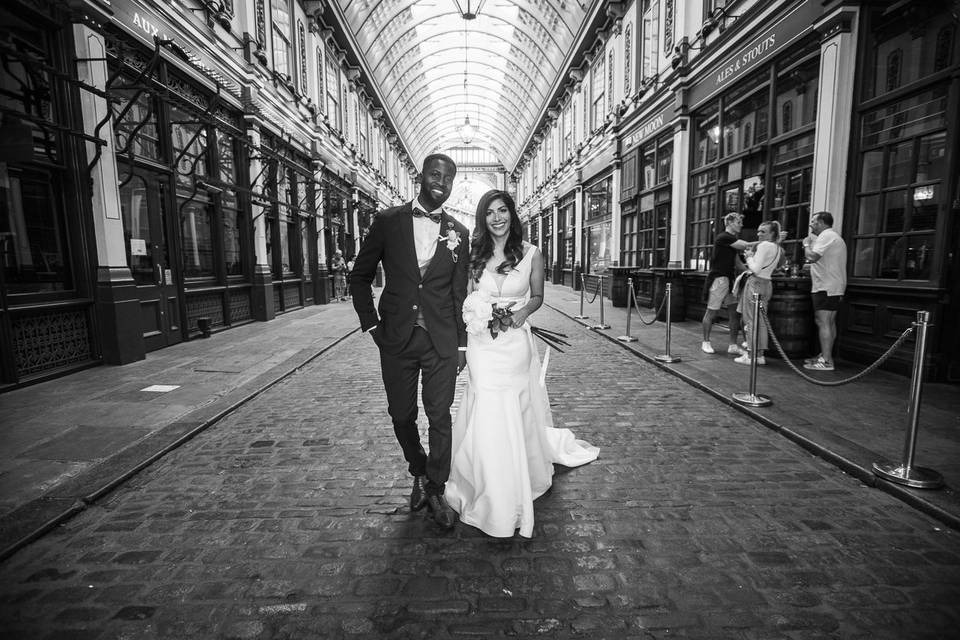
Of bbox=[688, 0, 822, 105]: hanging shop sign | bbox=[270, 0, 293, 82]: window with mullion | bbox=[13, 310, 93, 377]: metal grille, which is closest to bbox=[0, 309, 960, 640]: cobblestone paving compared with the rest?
bbox=[13, 310, 93, 377]: metal grille

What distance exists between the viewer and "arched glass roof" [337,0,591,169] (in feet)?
68.4

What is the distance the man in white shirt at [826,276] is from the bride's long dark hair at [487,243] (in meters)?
5.15

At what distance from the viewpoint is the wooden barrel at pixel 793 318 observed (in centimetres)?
657

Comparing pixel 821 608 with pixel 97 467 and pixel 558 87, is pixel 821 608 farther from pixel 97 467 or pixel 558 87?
pixel 558 87

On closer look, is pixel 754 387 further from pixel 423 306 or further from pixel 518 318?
pixel 423 306

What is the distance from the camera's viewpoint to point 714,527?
8.95ft

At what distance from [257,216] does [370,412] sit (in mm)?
8619

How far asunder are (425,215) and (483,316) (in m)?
0.68

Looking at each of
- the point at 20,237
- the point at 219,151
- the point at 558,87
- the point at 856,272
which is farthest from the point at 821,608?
the point at 558,87

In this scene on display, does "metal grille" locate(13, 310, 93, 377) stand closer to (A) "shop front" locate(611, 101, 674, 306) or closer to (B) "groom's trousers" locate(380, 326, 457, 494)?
(B) "groom's trousers" locate(380, 326, 457, 494)

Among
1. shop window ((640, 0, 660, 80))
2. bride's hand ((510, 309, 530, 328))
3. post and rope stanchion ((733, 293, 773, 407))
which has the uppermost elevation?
shop window ((640, 0, 660, 80))

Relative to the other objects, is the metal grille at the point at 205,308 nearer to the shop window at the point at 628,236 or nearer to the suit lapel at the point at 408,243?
the suit lapel at the point at 408,243

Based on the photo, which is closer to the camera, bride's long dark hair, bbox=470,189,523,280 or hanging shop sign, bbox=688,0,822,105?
bride's long dark hair, bbox=470,189,523,280

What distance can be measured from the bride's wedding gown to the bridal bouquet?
58 millimetres
